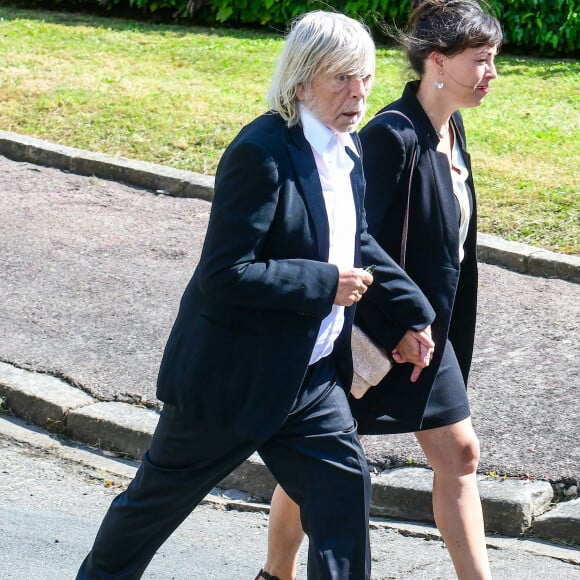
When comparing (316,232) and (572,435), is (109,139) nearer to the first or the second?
(572,435)

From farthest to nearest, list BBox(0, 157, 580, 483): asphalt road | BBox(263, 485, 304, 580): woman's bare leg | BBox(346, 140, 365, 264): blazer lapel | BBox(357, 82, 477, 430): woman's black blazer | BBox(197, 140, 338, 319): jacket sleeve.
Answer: BBox(0, 157, 580, 483): asphalt road, BBox(263, 485, 304, 580): woman's bare leg, BBox(357, 82, 477, 430): woman's black blazer, BBox(346, 140, 365, 264): blazer lapel, BBox(197, 140, 338, 319): jacket sleeve

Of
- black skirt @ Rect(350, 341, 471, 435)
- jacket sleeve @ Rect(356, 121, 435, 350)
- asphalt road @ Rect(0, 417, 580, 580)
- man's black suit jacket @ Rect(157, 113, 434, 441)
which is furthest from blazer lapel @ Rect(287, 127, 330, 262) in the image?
asphalt road @ Rect(0, 417, 580, 580)

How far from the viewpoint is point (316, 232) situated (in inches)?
120

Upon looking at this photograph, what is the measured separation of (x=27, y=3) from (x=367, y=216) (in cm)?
1347

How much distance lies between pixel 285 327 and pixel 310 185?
375 millimetres

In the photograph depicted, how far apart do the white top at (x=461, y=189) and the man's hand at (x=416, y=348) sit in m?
0.34

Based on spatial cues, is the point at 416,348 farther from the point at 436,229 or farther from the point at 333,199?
the point at 333,199

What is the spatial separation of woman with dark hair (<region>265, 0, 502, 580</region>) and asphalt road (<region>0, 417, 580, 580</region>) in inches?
21.5

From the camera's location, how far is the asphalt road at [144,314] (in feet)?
16.8

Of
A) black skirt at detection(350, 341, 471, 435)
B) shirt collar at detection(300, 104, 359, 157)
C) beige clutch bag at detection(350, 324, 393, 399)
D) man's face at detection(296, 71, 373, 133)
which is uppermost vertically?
man's face at detection(296, 71, 373, 133)

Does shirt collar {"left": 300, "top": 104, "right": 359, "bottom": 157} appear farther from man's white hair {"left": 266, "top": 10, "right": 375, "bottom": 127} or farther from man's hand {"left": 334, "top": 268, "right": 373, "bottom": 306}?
man's hand {"left": 334, "top": 268, "right": 373, "bottom": 306}

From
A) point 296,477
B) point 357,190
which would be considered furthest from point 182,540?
point 357,190

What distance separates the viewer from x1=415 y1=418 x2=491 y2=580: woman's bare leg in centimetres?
362

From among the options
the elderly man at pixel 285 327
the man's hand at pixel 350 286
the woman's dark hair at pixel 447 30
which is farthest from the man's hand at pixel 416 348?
the woman's dark hair at pixel 447 30
